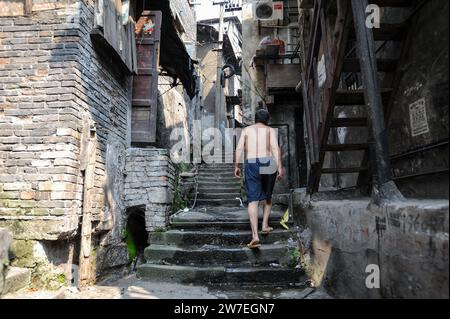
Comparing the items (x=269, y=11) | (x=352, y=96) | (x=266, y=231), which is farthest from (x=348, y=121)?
(x=269, y=11)

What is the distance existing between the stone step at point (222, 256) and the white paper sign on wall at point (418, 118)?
2.23m

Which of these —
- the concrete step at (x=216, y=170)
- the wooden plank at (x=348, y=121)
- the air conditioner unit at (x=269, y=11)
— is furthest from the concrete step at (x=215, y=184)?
the wooden plank at (x=348, y=121)

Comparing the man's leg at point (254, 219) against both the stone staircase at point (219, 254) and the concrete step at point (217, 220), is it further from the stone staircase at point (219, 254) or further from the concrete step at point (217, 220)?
the concrete step at point (217, 220)

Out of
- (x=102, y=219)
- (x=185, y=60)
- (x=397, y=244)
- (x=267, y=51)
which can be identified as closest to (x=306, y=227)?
(x=397, y=244)

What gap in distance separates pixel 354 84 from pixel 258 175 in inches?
78.5

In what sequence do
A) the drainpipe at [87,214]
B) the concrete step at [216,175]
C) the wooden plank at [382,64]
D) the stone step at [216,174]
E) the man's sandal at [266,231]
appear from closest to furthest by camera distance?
the wooden plank at [382,64]
the drainpipe at [87,214]
the man's sandal at [266,231]
the concrete step at [216,175]
the stone step at [216,174]

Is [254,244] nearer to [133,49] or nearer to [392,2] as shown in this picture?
[392,2]

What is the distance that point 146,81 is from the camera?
22.1 feet

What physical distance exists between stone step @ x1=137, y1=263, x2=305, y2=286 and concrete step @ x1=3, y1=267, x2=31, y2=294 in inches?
58.3

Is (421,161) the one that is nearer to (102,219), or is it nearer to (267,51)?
(102,219)

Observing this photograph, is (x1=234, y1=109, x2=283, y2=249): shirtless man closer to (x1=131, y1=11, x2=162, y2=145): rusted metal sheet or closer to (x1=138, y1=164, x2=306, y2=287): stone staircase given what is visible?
(x1=138, y1=164, x2=306, y2=287): stone staircase

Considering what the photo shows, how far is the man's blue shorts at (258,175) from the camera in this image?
4.77 meters

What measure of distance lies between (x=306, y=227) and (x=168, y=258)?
200cm
